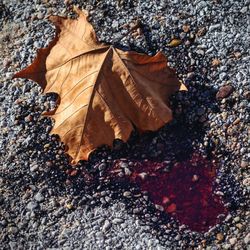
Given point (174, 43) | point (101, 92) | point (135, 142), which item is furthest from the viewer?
point (174, 43)

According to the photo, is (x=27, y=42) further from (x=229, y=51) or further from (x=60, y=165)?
(x=229, y=51)

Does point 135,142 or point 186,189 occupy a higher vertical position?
point 135,142

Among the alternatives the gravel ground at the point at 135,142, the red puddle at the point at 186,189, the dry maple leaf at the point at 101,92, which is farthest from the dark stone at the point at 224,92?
the red puddle at the point at 186,189

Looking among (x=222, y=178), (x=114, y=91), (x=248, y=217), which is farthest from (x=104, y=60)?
(x=248, y=217)

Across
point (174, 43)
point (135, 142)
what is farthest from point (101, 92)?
point (174, 43)

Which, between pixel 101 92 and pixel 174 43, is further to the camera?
pixel 174 43

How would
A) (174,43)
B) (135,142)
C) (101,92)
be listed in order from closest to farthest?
(101,92) → (135,142) → (174,43)

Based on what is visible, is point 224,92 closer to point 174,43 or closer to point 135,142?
point 174,43
